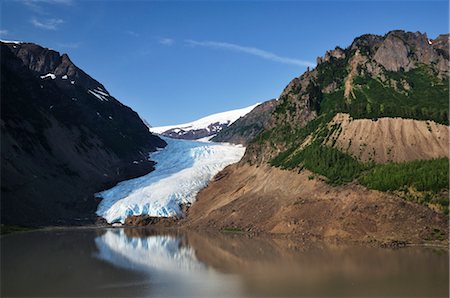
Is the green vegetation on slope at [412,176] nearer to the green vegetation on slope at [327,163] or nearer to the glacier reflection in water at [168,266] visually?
the green vegetation on slope at [327,163]

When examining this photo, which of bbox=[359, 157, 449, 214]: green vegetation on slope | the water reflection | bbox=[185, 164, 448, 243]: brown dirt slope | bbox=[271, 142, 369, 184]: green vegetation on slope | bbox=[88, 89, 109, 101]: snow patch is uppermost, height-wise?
bbox=[88, 89, 109, 101]: snow patch

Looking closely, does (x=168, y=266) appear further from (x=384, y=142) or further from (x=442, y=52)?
(x=442, y=52)

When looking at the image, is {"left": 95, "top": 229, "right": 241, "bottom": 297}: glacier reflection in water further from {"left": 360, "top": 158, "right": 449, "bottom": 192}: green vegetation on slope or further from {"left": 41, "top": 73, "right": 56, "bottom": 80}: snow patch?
{"left": 41, "top": 73, "right": 56, "bottom": 80}: snow patch

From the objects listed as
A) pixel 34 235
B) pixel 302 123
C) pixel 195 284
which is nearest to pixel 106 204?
pixel 34 235

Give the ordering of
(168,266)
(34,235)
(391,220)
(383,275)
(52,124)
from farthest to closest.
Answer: (52,124) → (34,235) → (391,220) → (168,266) → (383,275)

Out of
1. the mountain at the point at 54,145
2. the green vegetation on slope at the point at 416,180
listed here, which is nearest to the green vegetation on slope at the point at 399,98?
the green vegetation on slope at the point at 416,180

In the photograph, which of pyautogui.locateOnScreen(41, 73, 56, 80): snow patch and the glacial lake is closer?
the glacial lake

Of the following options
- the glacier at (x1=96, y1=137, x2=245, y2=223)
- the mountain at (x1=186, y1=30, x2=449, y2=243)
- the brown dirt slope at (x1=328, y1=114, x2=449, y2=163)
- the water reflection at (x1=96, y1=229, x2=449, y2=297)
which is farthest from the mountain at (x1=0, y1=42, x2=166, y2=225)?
the brown dirt slope at (x1=328, y1=114, x2=449, y2=163)
